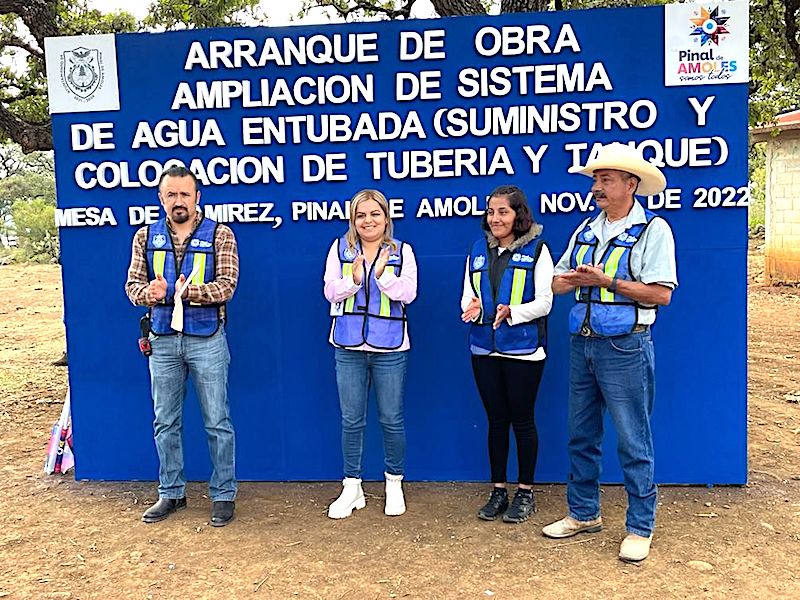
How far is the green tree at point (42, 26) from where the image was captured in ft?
25.3

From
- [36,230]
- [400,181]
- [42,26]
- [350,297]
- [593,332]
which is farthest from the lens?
[36,230]

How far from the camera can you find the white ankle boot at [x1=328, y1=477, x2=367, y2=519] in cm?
433

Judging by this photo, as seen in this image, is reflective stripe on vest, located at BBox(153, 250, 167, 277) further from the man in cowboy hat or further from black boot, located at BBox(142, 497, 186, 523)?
the man in cowboy hat

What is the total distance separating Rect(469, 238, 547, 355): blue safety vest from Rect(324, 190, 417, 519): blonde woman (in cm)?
38

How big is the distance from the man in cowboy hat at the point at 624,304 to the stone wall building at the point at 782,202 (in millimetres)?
11172

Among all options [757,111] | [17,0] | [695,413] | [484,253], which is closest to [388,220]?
[484,253]

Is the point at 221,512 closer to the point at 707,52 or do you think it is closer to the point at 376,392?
the point at 376,392

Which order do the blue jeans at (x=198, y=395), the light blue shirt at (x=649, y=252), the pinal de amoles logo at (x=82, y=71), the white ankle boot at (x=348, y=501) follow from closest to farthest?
1. the light blue shirt at (x=649, y=252)
2. the blue jeans at (x=198, y=395)
3. the white ankle boot at (x=348, y=501)
4. the pinal de amoles logo at (x=82, y=71)

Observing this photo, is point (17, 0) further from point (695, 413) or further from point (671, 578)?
point (671, 578)

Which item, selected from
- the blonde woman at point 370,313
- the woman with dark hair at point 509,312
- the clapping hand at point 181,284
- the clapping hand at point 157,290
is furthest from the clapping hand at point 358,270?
the clapping hand at point 157,290

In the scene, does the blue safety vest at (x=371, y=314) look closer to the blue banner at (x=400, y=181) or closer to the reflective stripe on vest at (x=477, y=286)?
the reflective stripe on vest at (x=477, y=286)

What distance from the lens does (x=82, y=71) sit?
15.4 ft

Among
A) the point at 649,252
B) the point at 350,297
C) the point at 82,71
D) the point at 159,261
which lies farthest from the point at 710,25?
the point at 82,71

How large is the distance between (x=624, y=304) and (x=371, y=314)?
49.7 inches
